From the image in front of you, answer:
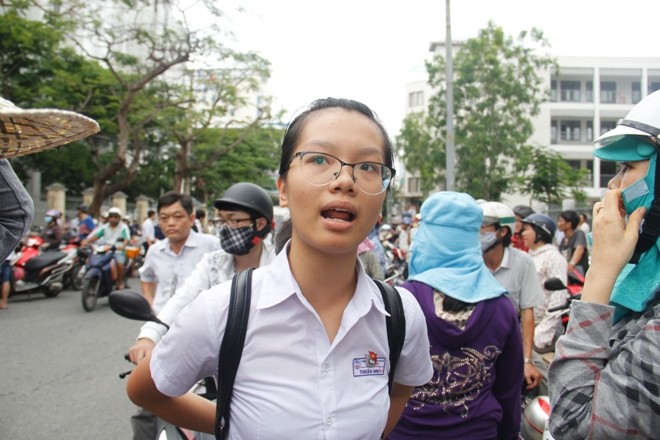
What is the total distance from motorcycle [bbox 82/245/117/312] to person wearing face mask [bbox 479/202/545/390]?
7.10m

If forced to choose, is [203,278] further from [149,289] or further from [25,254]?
[25,254]

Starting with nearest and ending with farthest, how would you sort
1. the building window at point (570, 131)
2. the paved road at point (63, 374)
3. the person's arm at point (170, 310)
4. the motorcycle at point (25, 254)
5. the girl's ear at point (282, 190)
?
1. the girl's ear at point (282, 190)
2. the person's arm at point (170, 310)
3. the paved road at point (63, 374)
4. the motorcycle at point (25, 254)
5. the building window at point (570, 131)

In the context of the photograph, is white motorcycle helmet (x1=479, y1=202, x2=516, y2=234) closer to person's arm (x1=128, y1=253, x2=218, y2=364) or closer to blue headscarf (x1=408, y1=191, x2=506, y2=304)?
blue headscarf (x1=408, y1=191, x2=506, y2=304)

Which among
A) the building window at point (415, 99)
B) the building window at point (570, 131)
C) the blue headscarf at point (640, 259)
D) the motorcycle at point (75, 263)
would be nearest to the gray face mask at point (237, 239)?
the blue headscarf at point (640, 259)

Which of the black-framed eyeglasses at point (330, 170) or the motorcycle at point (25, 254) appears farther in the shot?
the motorcycle at point (25, 254)

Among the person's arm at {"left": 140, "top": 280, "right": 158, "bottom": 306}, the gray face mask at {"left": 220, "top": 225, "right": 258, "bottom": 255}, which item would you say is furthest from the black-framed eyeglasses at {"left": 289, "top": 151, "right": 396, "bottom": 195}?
the person's arm at {"left": 140, "top": 280, "right": 158, "bottom": 306}

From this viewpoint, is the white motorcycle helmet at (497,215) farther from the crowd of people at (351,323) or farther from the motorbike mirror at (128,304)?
the motorbike mirror at (128,304)

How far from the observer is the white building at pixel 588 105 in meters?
29.8

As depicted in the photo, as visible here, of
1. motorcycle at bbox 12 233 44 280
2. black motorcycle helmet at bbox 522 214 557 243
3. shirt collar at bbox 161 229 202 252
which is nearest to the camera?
shirt collar at bbox 161 229 202 252

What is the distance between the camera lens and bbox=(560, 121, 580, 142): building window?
32.1 meters

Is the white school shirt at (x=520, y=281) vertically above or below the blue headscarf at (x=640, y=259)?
below

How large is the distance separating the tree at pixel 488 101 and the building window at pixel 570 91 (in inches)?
568

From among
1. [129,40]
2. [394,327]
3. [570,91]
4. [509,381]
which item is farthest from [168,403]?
[570,91]

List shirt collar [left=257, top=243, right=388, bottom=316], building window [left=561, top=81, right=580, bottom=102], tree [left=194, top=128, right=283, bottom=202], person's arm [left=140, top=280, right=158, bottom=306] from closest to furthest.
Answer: shirt collar [left=257, top=243, right=388, bottom=316] < person's arm [left=140, top=280, right=158, bottom=306] < tree [left=194, top=128, right=283, bottom=202] < building window [left=561, top=81, right=580, bottom=102]
